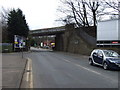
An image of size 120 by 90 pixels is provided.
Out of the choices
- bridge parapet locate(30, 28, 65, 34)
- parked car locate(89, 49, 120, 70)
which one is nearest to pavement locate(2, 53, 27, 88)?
parked car locate(89, 49, 120, 70)

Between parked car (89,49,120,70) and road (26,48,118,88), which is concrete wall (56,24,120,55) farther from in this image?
road (26,48,118,88)

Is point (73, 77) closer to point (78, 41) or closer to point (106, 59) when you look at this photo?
point (106, 59)

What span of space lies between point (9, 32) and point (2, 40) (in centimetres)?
683

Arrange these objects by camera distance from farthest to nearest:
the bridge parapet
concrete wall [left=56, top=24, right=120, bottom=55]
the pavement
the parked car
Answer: the bridge parapet
concrete wall [left=56, top=24, right=120, bottom=55]
the parked car
the pavement

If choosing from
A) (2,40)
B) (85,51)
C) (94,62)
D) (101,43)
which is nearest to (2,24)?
(2,40)

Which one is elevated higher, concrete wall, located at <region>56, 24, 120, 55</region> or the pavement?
concrete wall, located at <region>56, 24, 120, 55</region>

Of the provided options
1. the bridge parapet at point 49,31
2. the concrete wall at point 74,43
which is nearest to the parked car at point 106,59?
the concrete wall at point 74,43

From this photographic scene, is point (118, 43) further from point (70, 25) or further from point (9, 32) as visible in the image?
point (9, 32)

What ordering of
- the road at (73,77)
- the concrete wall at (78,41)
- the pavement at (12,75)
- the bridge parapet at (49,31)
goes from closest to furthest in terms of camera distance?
the pavement at (12,75) → the road at (73,77) → the concrete wall at (78,41) → the bridge parapet at (49,31)

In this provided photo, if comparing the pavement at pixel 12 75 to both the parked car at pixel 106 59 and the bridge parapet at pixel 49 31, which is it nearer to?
the parked car at pixel 106 59

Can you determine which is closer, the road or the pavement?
the pavement

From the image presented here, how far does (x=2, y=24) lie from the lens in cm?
6944

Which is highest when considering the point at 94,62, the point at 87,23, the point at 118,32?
the point at 87,23

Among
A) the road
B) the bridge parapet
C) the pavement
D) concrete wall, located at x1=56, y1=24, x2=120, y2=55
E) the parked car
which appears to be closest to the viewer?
the pavement
